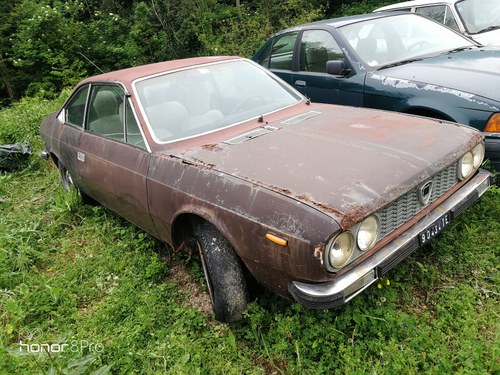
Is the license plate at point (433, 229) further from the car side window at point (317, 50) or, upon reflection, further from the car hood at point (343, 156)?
the car side window at point (317, 50)

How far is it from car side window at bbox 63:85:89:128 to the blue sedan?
2374 millimetres

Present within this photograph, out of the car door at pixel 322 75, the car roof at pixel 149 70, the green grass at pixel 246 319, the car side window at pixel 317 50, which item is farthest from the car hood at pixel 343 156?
the car side window at pixel 317 50

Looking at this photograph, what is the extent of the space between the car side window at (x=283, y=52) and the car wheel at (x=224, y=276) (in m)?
3.19

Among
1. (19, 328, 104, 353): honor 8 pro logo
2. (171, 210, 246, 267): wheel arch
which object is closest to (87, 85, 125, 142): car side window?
(171, 210, 246, 267): wheel arch

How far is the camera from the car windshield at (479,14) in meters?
5.83

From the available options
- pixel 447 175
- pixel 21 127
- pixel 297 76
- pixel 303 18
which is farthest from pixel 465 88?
pixel 303 18

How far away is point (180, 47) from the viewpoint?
1507 centimetres

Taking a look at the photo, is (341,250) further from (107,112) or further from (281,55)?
(281,55)

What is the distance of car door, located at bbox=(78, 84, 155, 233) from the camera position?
9.94ft

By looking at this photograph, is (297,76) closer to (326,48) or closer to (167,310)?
(326,48)

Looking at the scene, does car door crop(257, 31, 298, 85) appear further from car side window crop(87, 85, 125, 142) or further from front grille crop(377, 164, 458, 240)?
front grille crop(377, 164, 458, 240)

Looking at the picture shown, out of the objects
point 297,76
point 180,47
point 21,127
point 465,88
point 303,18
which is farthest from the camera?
point 180,47

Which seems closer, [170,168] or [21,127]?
[170,168]

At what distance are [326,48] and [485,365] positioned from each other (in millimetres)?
3480
